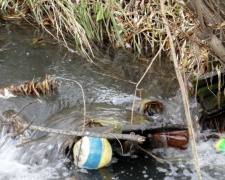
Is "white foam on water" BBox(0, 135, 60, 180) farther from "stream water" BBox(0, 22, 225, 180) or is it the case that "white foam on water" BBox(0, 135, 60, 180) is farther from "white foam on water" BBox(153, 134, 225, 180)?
"white foam on water" BBox(153, 134, 225, 180)

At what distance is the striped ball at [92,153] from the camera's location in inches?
130

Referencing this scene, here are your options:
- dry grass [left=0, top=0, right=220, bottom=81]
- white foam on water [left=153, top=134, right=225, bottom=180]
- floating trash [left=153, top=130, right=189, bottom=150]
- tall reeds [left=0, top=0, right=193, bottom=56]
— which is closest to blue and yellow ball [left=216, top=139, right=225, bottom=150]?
white foam on water [left=153, top=134, right=225, bottom=180]

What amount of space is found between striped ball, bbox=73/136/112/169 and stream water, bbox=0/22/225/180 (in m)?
0.07

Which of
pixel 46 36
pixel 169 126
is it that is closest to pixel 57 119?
pixel 169 126

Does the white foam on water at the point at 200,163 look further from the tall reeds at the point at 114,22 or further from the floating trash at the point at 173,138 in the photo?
the tall reeds at the point at 114,22

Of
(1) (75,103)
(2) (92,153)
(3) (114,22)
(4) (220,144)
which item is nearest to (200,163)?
(4) (220,144)

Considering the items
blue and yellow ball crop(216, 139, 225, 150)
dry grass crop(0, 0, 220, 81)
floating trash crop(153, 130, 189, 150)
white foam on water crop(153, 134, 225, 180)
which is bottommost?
white foam on water crop(153, 134, 225, 180)

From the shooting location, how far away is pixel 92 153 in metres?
3.30

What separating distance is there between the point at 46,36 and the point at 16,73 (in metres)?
1.54

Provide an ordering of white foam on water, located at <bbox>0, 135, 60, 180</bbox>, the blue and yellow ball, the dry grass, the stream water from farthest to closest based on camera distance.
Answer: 1. the dry grass
2. the blue and yellow ball
3. the stream water
4. white foam on water, located at <bbox>0, 135, 60, 180</bbox>

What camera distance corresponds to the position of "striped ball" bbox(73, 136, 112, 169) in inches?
130

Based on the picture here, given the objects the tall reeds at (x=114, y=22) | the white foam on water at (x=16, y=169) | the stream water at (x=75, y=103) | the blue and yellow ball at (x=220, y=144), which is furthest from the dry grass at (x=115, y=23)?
the white foam on water at (x=16, y=169)

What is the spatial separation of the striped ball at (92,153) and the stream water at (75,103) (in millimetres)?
70

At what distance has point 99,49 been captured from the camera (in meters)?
5.98
